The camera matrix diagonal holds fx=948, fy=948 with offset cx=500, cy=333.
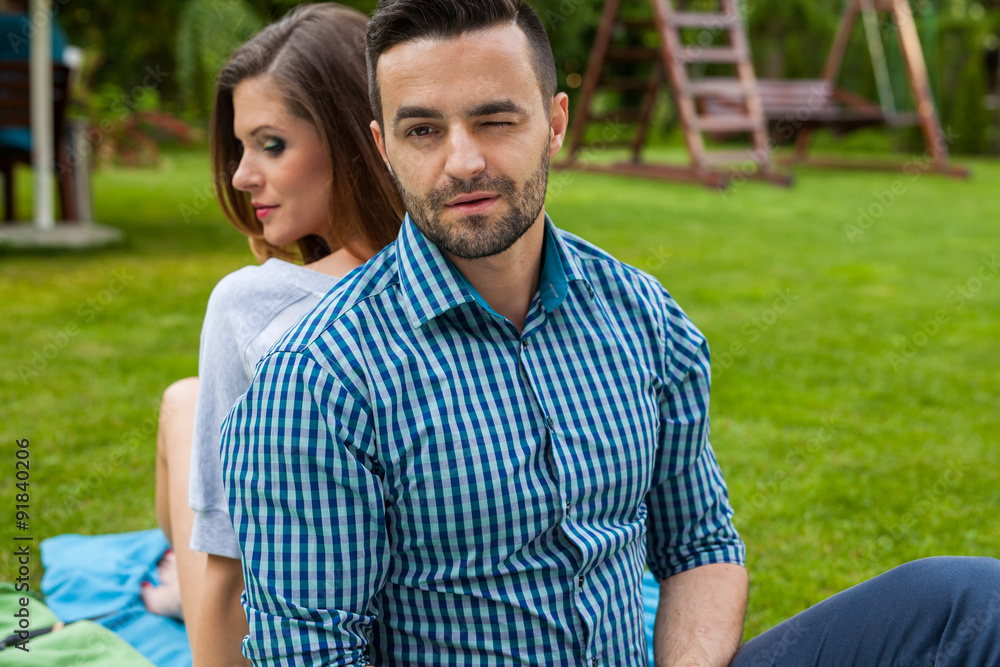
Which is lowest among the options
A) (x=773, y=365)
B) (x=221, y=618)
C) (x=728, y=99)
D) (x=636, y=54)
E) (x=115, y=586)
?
(x=773, y=365)

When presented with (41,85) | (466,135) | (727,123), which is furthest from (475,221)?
(727,123)

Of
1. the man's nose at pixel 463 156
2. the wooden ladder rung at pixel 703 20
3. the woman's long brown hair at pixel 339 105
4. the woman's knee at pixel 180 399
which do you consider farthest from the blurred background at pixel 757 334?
the man's nose at pixel 463 156

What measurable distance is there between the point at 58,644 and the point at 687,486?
170cm

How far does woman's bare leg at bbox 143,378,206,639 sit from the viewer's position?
2092 mm

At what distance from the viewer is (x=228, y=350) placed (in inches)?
68.2

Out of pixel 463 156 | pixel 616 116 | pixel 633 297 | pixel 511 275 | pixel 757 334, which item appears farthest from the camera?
pixel 616 116

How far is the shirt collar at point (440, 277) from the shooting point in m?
1.39

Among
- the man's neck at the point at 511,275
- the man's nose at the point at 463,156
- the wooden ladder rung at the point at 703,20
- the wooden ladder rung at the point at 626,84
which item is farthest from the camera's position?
the wooden ladder rung at the point at 626,84

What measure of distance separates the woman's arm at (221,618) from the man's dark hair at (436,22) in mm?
846

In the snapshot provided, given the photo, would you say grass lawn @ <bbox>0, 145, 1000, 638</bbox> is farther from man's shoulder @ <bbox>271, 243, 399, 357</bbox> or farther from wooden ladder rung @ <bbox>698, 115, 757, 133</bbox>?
man's shoulder @ <bbox>271, 243, 399, 357</bbox>

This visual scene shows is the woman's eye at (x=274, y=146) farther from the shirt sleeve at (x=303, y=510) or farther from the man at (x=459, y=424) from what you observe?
the shirt sleeve at (x=303, y=510)

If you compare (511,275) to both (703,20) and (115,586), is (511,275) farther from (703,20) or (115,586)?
(703,20)

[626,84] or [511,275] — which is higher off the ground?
[511,275]

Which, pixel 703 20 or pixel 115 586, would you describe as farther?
pixel 703 20
